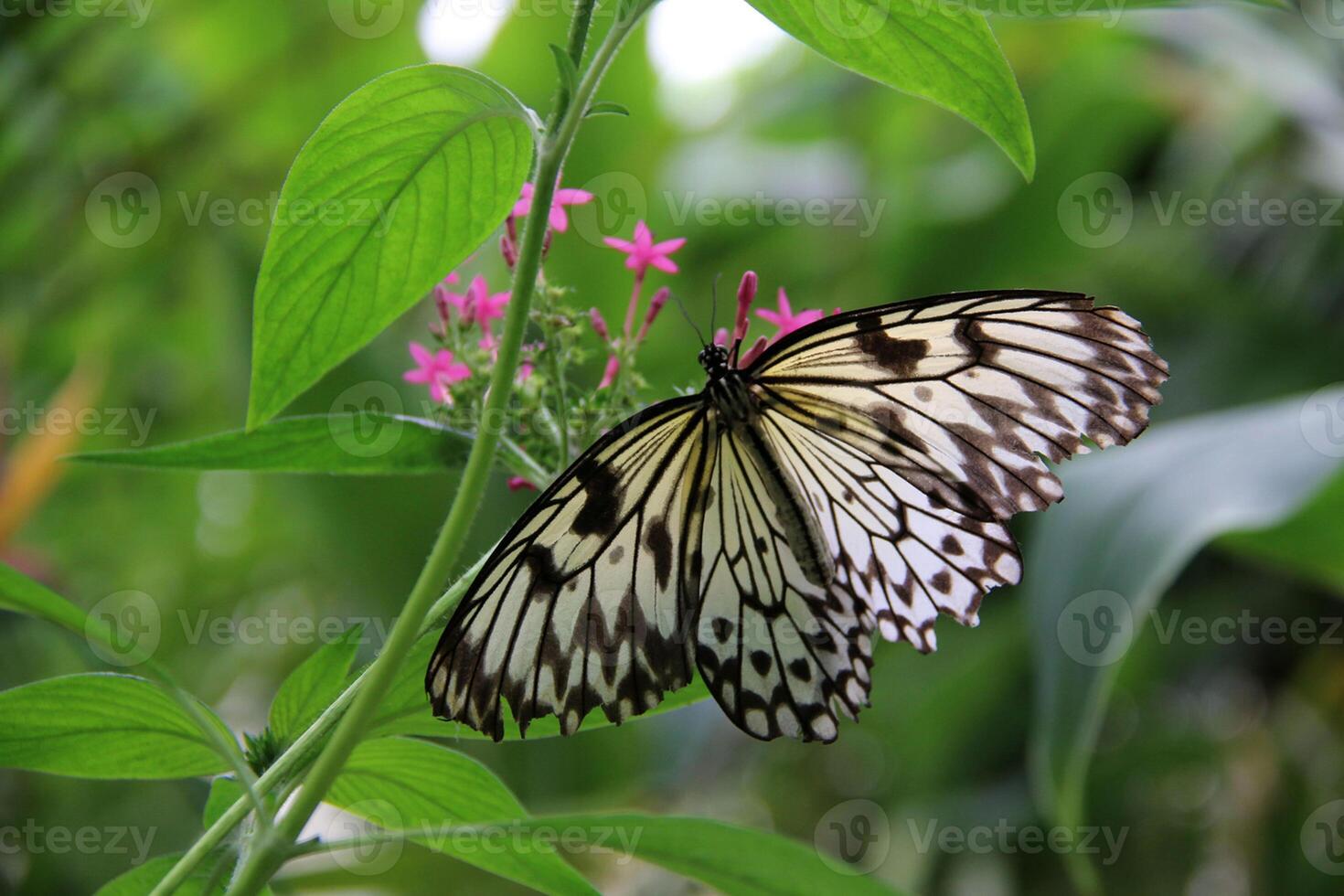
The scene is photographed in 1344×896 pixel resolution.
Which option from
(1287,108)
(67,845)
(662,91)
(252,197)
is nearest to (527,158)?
(67,845)

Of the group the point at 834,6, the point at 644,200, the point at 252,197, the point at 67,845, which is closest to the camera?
the point at 834,6

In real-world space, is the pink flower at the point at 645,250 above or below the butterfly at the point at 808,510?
above

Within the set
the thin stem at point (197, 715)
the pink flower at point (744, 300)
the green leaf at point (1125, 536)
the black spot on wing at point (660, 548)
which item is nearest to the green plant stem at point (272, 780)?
the thin stem at point (197, 715)

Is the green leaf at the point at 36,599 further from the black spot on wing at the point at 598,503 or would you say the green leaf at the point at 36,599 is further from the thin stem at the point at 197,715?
the black spot on wing at the point at 598,503

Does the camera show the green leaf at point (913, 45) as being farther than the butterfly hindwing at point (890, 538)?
No

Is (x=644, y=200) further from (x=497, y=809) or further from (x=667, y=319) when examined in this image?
(x=497, y=809)

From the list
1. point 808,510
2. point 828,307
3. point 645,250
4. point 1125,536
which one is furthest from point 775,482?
point 828,307
